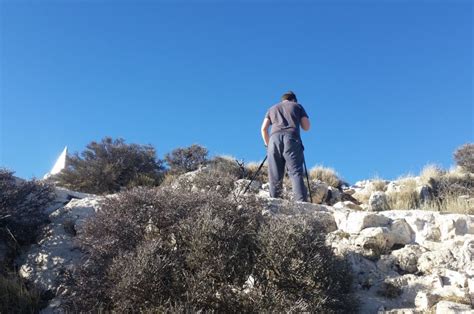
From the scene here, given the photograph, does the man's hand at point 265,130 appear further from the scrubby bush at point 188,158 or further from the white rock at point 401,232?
the scrubby bush at point 188,158

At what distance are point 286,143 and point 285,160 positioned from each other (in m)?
0.35

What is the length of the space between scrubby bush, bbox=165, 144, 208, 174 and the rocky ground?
687cm

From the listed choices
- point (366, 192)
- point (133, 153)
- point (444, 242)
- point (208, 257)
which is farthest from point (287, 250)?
point (133, 153)

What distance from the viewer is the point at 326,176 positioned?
43.4 feet

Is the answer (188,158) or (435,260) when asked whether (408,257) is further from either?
(188,158)

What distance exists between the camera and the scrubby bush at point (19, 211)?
5.97 m

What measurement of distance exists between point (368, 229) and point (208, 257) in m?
2.67

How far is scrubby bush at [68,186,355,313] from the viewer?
4227 mm

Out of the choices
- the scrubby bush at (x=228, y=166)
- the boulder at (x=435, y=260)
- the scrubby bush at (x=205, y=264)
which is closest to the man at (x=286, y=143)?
the scrubby bush at (x=228, y=166)

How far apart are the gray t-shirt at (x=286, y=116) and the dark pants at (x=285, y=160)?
0.13m

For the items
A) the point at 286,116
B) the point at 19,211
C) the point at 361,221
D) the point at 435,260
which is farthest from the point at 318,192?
the point at 19,211

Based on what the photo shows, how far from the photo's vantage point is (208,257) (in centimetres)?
448

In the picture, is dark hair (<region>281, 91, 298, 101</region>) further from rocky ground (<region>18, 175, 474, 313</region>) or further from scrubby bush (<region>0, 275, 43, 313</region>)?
scrubby bush (<region>0, 275, 43, 313</region>)

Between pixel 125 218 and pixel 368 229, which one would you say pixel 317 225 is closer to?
pixel 368 229
